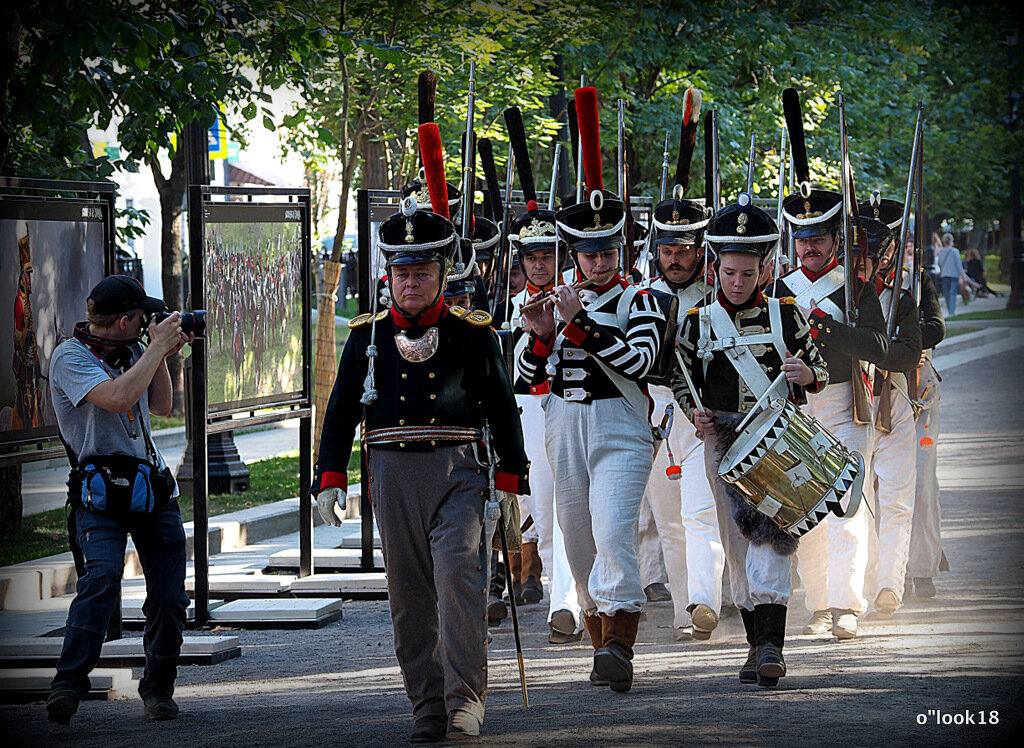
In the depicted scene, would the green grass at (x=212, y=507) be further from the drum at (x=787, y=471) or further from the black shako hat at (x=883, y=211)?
the drum at (x=787, y=471)

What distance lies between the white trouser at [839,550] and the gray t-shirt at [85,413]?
330cm

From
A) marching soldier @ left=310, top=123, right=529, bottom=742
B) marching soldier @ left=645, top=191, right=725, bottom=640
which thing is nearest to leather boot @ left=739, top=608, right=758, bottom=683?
marching soldier @ left=645, top=191, right=725, bottom=640

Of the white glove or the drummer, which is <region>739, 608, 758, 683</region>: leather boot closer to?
the drummer

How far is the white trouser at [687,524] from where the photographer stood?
8250mm

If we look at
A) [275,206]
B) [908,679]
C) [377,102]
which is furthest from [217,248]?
[377,102]

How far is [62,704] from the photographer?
655cm

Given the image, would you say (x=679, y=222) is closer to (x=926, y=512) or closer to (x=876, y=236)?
(x=876, y=236)

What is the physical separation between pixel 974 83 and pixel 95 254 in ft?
39.1

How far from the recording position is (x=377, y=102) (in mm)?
14156

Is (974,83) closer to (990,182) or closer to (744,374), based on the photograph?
(990,182)

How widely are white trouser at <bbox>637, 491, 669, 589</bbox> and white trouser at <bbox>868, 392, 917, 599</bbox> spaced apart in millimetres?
1370

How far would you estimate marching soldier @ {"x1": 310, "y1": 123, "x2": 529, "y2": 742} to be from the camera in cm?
630

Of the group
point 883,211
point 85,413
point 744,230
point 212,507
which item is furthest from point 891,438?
point 212,507

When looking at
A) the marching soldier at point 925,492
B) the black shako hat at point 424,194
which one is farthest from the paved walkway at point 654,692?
the black shako hat at point 424,194
